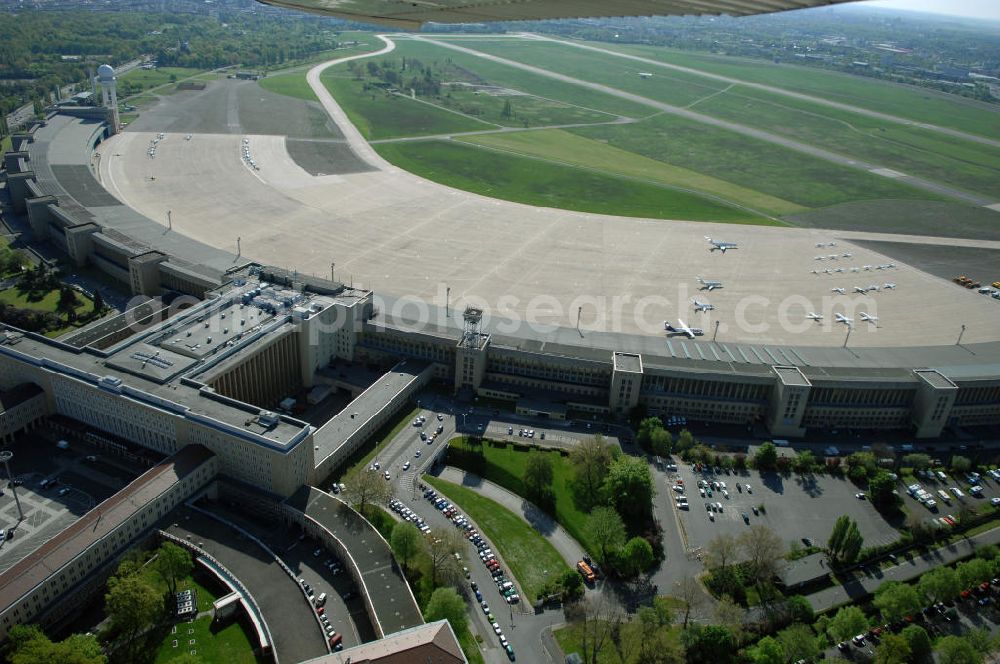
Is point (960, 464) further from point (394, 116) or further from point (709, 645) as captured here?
point (394, 116)

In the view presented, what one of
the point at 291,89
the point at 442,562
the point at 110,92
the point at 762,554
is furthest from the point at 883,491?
the point at 291,89

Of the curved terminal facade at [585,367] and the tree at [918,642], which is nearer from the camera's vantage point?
the tree at [918,642]

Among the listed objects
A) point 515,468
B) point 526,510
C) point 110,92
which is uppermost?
point 110,92

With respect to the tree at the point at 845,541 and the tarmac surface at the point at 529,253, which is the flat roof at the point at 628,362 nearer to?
the tarmac surface at the point at 529,253

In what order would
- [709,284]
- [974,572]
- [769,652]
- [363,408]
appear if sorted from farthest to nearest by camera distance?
1. [709,284]
2. [363,408]
3. [974,572]
4. [769,652]

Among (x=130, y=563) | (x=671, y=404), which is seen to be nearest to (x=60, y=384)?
(x=130, y=563)

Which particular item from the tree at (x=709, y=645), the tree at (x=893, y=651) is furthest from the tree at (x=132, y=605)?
the tree at (x=893, y=651)

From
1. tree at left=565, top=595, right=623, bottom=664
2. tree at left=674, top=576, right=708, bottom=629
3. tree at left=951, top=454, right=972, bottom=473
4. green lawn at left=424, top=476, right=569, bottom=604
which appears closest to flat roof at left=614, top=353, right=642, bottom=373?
green lawn at left=424, top=476, right=569, bottom=604

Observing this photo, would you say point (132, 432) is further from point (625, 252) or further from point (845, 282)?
point (845, 282)
